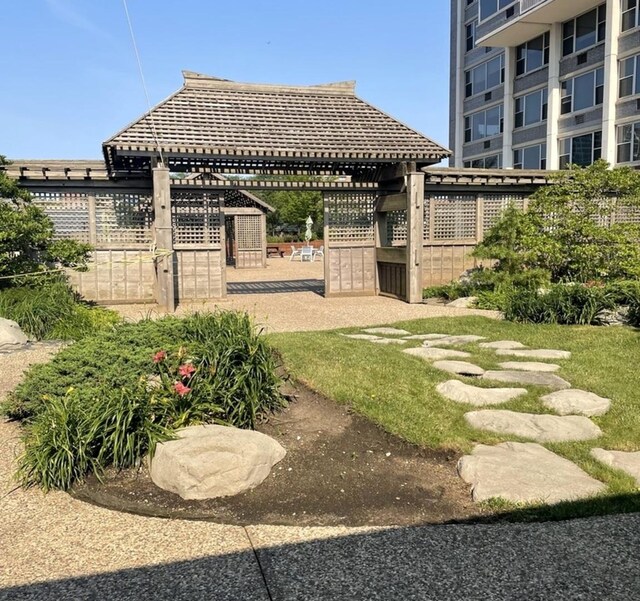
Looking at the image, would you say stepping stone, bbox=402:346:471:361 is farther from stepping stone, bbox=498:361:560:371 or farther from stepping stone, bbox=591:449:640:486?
stepping stone, bbox=591:449:640:486

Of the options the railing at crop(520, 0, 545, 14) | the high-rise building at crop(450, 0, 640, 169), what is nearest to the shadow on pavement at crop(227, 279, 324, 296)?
the high-rise building at crop(450, 0, 640, 169)

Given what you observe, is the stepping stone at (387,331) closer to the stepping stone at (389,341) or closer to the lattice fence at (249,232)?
the stepping stone at (389,341)

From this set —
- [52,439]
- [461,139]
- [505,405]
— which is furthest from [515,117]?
[52,439]

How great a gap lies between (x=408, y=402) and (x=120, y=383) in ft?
7.59

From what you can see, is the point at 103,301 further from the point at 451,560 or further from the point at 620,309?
the point at 451,560

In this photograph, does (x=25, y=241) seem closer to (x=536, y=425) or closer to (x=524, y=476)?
(x=536, y=425)

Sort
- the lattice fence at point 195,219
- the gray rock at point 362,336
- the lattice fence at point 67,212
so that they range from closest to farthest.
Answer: the gray rock at point 362,336
the lattice fence at point 67,212
the lattice fence at point 195,219

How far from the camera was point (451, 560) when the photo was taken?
8.64 feet

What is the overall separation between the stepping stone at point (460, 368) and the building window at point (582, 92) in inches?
868

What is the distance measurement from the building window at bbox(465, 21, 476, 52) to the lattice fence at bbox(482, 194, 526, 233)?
71.4ft

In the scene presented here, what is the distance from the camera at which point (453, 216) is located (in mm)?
14195

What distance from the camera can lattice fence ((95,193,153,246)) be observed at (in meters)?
12.1

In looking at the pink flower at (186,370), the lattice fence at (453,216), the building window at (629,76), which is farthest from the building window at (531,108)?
the pink flower at (186,370)

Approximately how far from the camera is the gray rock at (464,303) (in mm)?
11316
